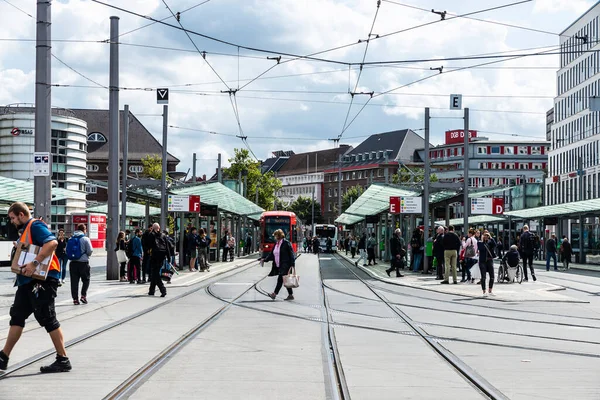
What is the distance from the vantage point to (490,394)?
8.55 metres

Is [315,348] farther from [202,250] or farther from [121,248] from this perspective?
[202,250]

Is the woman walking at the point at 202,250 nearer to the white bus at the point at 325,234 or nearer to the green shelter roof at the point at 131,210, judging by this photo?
the green shelter roof at the point at 131,210

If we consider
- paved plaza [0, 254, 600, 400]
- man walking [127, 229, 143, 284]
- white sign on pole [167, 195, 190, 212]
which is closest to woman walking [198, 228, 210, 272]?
white sign on pole [167, 195, 190, 212]

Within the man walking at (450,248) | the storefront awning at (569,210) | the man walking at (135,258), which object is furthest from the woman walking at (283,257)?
the storefront awning at (569,210)

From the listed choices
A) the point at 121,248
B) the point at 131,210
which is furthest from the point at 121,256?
the point at 131,210

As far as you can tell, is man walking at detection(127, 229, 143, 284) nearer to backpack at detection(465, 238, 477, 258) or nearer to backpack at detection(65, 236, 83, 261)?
backpack at detection(65, 236, 83, 261)

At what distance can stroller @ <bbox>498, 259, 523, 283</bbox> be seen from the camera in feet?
98.0

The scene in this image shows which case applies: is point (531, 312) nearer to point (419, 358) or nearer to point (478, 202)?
point (419, 358)

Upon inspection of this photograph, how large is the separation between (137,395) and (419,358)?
4.13 metres

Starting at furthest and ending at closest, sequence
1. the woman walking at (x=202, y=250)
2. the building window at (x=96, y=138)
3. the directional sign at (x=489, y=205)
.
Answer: the building window at (x=96, y=138), the directional sign at (x=489, y=205), the woman walking at (x=202, y=250)

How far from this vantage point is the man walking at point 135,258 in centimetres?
2672

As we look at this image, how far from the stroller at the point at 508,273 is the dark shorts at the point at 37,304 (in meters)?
22.0

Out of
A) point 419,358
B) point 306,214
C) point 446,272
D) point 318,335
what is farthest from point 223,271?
point 306,214

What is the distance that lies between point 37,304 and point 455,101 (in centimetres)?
2548
